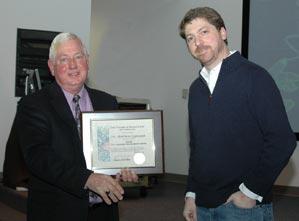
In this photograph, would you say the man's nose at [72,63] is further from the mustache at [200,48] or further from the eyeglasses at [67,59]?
the mustache at [200,48]

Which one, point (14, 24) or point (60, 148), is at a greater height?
point (14, 24)

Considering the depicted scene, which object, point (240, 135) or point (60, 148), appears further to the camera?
point (60, 148)

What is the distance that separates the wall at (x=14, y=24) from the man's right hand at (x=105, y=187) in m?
3.25

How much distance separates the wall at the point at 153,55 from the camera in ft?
23.9

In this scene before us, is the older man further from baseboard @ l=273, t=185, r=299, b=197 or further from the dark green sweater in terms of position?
baseboard @ l=273, t=185, r=299, b=197

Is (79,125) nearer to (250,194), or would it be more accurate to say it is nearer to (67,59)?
(67,59)

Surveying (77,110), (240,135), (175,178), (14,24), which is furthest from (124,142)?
(175,178)

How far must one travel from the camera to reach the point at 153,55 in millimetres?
7707

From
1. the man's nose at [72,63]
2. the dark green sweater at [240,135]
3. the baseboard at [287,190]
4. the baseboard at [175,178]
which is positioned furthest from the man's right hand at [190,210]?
the baseboard at [175,178]

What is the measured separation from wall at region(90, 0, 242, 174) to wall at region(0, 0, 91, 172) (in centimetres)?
262

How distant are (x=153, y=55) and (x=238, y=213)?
6.15m

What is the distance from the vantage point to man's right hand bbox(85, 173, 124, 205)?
1761mm

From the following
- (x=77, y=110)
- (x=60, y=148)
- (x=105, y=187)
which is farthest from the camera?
(x=77, y=110)

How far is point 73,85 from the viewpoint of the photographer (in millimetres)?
1969
